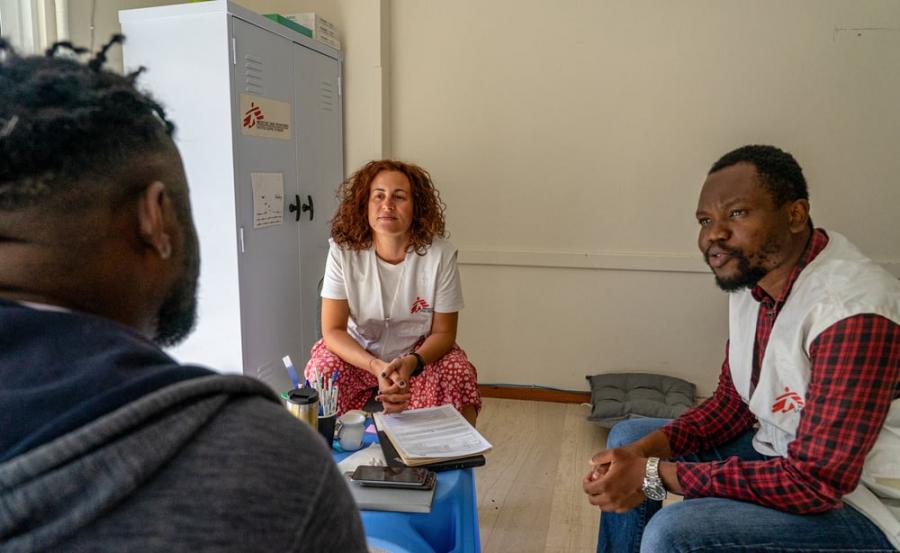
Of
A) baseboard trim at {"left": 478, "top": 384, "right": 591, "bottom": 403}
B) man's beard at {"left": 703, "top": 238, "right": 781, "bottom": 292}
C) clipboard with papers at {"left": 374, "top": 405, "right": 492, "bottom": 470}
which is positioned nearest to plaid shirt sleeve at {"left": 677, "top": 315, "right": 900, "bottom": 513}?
man's beard at {"left": 703, "top": 238, "right": 781, "bottom": 292}

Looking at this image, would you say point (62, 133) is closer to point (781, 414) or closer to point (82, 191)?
point (82, 191)

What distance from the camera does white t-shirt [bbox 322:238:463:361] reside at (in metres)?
2.16

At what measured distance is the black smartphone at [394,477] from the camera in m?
1.29

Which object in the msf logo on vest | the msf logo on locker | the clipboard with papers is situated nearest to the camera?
the msf logo on vest

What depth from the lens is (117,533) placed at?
1.52 ft

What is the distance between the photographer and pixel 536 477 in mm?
2441

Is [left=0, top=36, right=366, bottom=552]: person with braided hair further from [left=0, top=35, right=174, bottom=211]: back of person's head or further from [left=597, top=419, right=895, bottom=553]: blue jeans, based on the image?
[left=597, top=419, right=895, bottom=553]: blue jeans

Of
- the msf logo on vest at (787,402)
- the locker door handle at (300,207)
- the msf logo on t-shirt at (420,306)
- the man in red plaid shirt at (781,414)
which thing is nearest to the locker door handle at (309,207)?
the locker door handle at (300,207)

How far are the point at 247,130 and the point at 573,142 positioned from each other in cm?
152

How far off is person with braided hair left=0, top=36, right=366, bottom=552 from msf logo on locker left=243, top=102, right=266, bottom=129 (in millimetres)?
1753

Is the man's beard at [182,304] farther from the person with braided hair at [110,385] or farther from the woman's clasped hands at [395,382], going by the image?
the woman's clasped hands at [395,382]

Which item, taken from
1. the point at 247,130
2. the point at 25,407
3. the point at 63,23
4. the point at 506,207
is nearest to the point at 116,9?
the point at 63,23

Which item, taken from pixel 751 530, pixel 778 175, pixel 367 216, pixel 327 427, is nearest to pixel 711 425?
pixel 751 530

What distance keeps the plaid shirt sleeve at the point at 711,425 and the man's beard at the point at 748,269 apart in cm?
31
